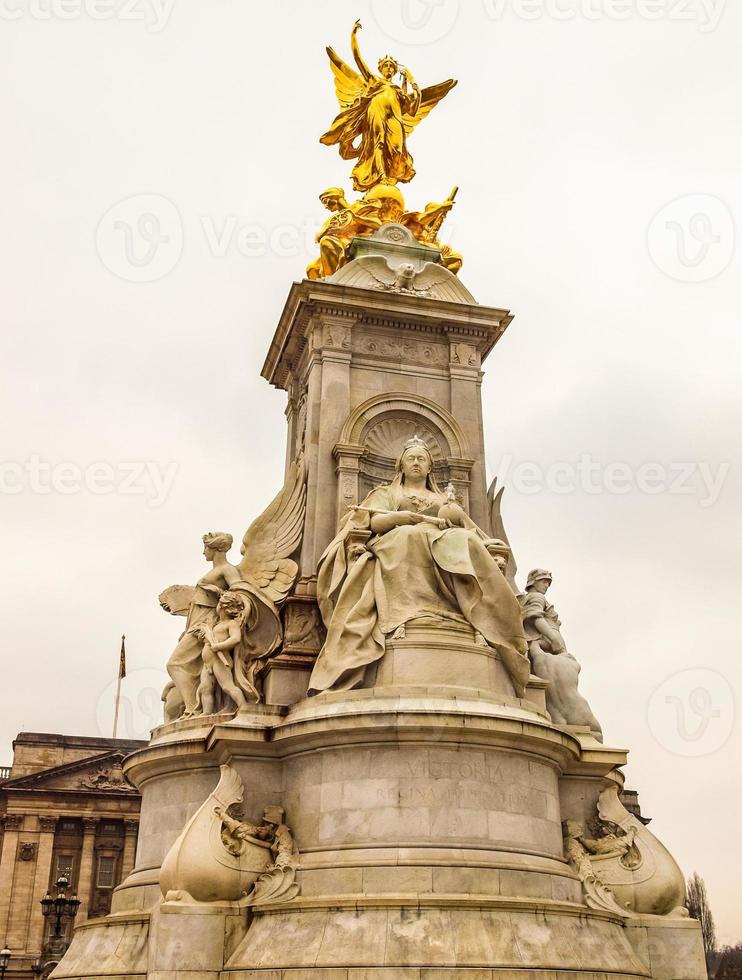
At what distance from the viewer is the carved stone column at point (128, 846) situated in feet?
179

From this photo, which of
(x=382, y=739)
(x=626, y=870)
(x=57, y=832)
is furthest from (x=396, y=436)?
(x=57, y=832)

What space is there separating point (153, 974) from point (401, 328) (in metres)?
12.3

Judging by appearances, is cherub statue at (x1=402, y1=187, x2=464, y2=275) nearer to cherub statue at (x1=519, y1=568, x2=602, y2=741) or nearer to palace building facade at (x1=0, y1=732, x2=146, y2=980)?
cherub statue at (x1=519, y1=568, x2=602, y2=741)

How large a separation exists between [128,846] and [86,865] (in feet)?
7.47

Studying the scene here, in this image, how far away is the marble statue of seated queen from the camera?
52.1 feet

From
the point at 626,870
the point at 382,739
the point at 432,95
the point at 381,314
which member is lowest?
the point at 626,870

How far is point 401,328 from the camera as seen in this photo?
21.0m

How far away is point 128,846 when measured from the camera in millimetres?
56594

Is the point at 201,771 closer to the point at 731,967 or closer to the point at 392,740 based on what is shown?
the point at 392,740

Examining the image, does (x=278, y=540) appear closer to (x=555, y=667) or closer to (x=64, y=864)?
(x=555, y=667)

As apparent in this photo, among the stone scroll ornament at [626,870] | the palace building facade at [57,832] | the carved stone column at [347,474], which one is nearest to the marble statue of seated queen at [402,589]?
the carved stone column at [347,474]

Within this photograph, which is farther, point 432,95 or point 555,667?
point 432,95

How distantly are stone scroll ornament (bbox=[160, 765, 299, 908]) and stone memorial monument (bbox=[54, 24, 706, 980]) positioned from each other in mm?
30

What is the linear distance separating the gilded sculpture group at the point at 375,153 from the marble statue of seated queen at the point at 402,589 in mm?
7159
